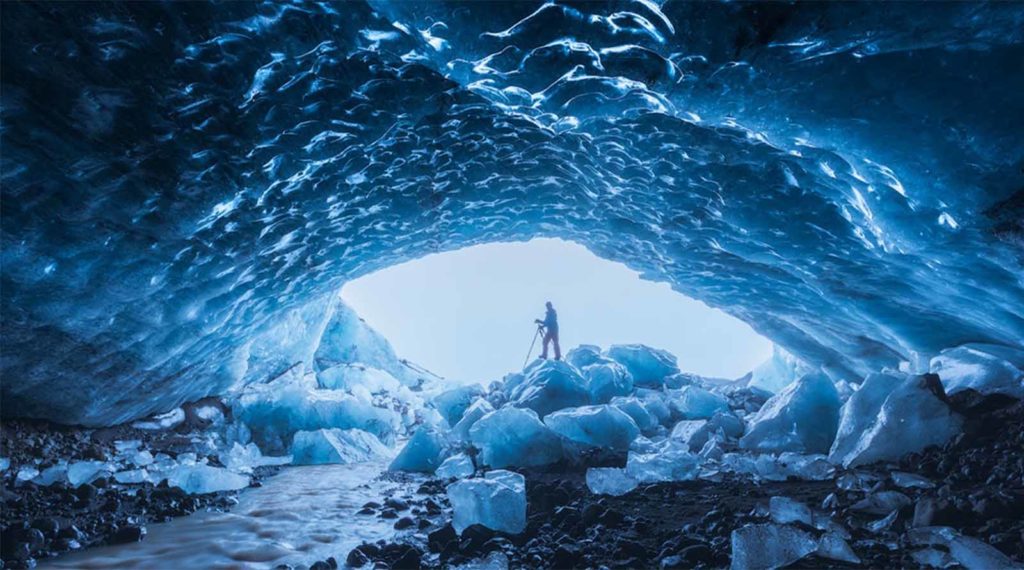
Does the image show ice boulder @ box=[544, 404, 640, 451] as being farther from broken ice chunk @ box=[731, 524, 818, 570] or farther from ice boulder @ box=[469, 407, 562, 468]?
broken ice chunk @ box=[731, 524, 818, 570]

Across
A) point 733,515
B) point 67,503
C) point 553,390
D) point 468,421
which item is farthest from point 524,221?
point 67,503

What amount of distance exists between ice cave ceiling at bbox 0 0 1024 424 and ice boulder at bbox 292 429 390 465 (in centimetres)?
211

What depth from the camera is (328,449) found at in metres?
6.58

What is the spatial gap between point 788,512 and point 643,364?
7688 mm

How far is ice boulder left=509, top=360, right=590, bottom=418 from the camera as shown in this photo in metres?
7.03

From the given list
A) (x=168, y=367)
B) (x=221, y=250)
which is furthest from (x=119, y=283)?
(x=168, y=367)

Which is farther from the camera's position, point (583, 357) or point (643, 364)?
point (643, 364)

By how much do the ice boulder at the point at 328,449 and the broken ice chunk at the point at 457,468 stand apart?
222cm

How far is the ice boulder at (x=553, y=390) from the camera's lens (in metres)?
7.03

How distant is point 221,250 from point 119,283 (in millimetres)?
785

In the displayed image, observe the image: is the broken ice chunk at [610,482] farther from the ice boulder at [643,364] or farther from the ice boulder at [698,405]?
the ice boulder at [643,364]

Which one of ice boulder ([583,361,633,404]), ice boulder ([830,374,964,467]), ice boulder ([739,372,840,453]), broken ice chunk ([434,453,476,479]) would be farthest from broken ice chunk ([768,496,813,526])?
ice boulder ([583,361,633,404])

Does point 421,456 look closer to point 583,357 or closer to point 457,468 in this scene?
point 457,468

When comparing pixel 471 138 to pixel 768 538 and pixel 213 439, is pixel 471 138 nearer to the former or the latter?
pixel 768 538
